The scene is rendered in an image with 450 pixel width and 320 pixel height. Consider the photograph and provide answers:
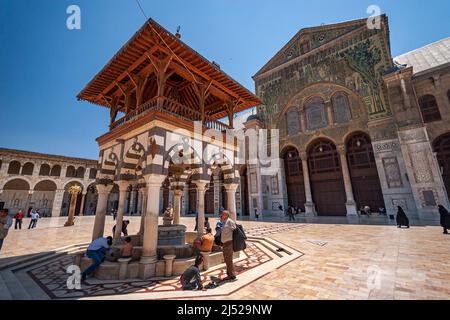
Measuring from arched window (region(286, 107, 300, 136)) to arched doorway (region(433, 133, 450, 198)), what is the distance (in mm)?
8476

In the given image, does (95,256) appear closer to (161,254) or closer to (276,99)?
(161,254)

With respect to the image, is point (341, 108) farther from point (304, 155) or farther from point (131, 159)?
point (131, 159)

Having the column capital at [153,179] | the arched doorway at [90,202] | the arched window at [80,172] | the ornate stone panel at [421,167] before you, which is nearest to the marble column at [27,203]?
the arched window at [80,172]

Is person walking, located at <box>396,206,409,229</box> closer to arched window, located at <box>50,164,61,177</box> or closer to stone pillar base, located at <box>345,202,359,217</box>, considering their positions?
stone pillar base, located at <box>345,202,359,217</box>

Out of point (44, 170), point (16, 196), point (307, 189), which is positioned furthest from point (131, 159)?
point (16, 196)

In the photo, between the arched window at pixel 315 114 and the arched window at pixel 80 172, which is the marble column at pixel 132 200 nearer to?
the arched window at pixel 80 172

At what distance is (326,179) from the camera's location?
610 inches

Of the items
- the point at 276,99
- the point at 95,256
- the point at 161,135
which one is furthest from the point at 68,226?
the point at 276,99

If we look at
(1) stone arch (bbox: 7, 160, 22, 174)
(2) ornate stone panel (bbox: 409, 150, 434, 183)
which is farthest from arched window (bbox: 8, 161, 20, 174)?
(2) ornate stone panel (bbox: 409, 150, 434, 183)

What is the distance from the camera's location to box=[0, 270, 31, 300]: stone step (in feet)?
11.7

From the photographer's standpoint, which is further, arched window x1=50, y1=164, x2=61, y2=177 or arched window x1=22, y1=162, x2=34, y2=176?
arched window x1=50, y1=164, x2=61, y2=177

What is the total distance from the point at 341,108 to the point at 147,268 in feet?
53.2

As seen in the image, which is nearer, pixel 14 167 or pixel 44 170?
pixel 14 167

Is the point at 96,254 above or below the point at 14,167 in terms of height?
below
